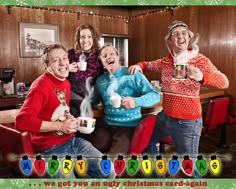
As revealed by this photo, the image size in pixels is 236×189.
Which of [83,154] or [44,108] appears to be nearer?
[44,108]

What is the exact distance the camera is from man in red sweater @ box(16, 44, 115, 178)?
1.05 metres

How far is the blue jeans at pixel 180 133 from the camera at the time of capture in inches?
46.9

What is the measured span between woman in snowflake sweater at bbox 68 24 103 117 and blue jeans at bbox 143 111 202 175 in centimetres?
37

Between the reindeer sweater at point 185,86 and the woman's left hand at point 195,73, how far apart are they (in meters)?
0.02

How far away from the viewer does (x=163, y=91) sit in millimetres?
1201

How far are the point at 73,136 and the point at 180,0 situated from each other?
78 cm

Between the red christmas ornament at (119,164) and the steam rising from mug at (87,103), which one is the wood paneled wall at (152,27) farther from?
the red christmas ornament at (119,164)

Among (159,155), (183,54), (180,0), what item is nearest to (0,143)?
(159,155)

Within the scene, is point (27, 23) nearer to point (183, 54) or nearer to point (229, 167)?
point (183, 54)

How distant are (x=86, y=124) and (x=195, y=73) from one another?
20.0 inches

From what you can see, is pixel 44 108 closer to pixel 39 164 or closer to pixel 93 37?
pixel 39 164

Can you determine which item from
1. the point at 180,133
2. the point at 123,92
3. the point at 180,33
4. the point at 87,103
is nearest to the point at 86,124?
the point at 87,103

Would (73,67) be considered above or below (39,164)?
above

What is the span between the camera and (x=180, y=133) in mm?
1207
